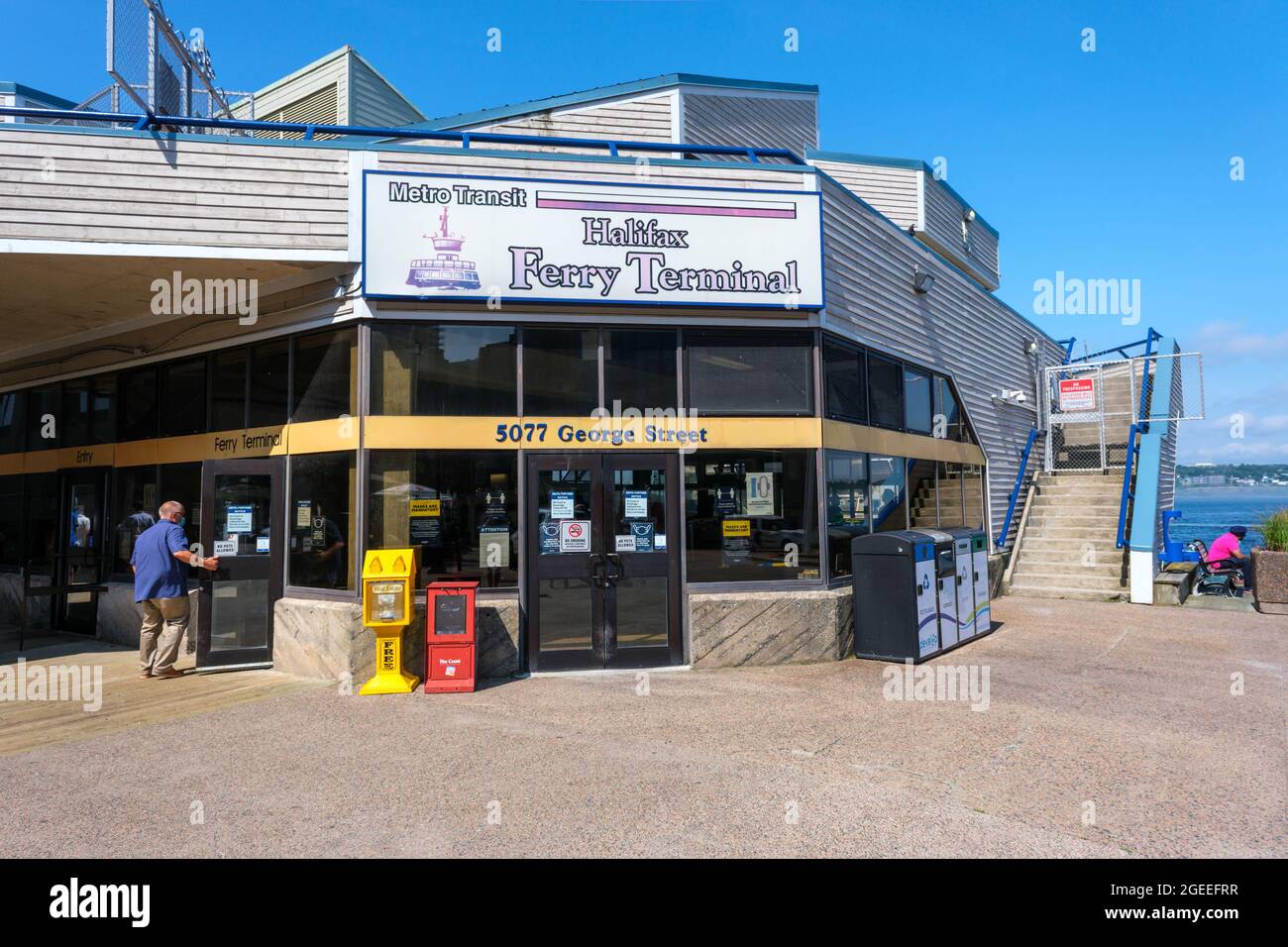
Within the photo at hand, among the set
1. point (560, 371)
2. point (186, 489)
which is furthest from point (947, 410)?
point (186, 489)

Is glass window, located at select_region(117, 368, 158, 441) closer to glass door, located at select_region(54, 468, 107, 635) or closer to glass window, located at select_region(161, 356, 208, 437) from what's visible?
glass window, located at select_region(161, 356, 208, 437)

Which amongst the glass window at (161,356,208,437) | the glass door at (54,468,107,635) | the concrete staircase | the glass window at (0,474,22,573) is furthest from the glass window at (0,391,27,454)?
the concrete staircase

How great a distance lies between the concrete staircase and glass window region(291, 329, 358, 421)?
11.9 m

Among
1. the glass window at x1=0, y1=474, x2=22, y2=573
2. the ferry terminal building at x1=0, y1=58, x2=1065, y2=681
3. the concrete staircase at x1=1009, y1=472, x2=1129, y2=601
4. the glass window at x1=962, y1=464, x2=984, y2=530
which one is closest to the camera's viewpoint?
the ferry terminal building at x1=0, y1=58, x2=1065, y2=681

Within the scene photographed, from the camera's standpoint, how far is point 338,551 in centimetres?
830

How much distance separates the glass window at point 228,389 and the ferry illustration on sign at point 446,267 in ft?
9.57

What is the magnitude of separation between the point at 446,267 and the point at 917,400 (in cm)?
765

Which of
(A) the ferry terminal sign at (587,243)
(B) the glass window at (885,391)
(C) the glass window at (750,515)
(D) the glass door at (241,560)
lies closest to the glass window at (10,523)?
(D) the glass door at (241,560)

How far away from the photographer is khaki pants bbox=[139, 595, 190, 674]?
8344 millimetres

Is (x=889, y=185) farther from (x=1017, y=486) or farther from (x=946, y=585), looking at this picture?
(x=946, y=585)

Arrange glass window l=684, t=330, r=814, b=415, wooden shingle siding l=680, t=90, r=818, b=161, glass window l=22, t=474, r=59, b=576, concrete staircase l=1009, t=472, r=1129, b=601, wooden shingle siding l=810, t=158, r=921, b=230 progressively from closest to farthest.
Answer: glass window l=684, t=330, r=814, b=415, glass window l=22, t=474, r=59, b=576, wooden shingle siding l=680, t=90, r=818, b=161, concrete staircase l=1009, t=472, r=1129, b=601, wooden shingle siding l=810, t=158, r=921, b=230
